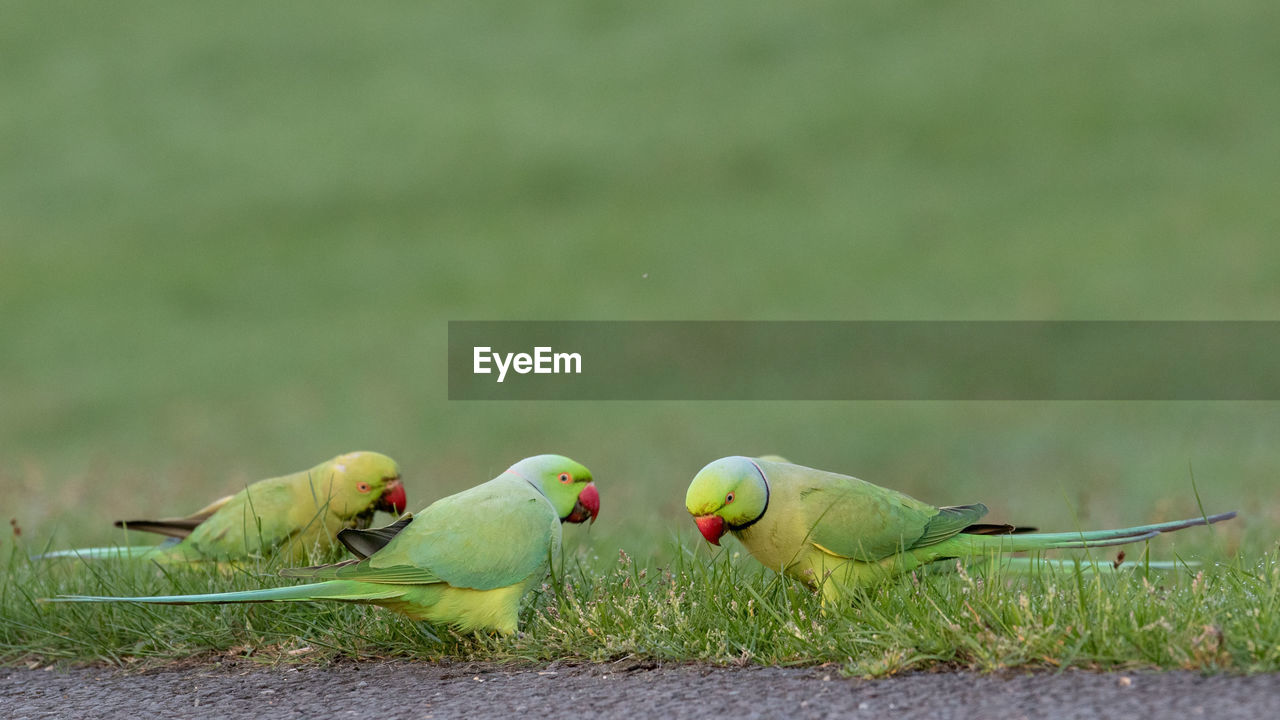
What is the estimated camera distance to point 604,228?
13.5 m

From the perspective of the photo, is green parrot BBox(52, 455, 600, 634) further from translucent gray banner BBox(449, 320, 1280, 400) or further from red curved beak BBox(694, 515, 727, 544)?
translucent gray banner BBox(449, 320, 1280, 400)

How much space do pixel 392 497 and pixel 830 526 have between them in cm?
177

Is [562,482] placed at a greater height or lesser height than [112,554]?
greater

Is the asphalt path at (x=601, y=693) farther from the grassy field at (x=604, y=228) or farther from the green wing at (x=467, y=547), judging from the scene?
the grassy field at (x=604, y=228)

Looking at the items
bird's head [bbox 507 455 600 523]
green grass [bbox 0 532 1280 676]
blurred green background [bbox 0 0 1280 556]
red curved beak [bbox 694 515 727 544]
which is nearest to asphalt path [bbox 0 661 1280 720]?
green grass [bbox 0 532 1280 676]

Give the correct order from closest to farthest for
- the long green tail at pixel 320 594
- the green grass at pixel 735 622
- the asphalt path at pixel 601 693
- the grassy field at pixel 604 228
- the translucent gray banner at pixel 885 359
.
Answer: the asphalt path at pixel 601 693
the green grass at pixel 735 622
the long green tail at pixel 320 594
the grassy field at pixel 604 228
the translucent gray banner at pixel 885 359

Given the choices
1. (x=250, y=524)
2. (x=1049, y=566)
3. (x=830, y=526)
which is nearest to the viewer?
(x=1049, y=566)

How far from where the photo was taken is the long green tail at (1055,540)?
3398 millimetres

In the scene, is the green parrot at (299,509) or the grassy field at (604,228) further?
the grassy field at (604,228)

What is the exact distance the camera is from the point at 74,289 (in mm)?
13266

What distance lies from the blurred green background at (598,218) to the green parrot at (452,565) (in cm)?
445

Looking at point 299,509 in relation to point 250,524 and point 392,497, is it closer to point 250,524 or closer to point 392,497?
point 250,524

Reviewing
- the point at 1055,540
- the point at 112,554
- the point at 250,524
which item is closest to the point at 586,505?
the point at 250,524

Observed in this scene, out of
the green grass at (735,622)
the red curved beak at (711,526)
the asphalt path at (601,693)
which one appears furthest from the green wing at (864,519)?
the asphalt path at (601,693)
